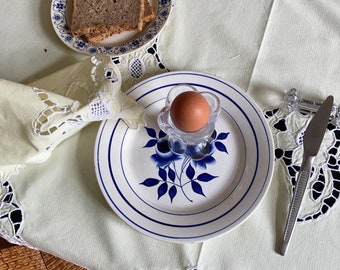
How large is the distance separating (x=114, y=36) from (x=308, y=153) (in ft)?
1.30

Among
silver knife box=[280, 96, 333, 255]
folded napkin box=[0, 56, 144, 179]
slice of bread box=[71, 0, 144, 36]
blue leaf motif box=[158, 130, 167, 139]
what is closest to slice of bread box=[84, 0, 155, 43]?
slice of bread box=[71, 0, 144, 36]

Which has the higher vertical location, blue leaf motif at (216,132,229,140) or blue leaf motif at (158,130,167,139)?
blue leaf motif at (216,132,229,140)

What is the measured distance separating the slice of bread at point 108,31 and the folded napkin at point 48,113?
0.35 feet

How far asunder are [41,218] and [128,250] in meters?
0.14

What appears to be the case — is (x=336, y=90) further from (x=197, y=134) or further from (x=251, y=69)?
(x=197, y=134)

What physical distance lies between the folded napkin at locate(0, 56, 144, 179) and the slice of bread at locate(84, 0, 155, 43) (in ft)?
0.35

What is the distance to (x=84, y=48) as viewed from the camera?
2.48ft

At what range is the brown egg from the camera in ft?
1.97

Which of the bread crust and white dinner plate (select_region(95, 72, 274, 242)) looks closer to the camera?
white dinner plate (select_region(95, 72, 274, 242))

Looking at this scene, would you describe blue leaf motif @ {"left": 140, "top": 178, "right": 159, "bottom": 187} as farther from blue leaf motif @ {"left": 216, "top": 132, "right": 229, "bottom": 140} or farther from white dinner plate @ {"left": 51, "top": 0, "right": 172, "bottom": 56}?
white dinner plate @ {"left": 51, "top": 0, "right": 172, "bottom": 56}

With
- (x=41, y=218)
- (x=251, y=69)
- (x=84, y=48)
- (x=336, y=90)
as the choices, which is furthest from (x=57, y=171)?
(x=336, y=90)

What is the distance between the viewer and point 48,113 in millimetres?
617

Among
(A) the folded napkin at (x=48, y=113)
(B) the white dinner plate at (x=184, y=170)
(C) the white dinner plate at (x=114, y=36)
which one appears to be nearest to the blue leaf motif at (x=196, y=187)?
(B) the white dinner plate at (x=184, y=170)

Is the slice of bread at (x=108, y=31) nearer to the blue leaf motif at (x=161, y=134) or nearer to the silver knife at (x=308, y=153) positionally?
the blue leaf motif at (x=161, y=134)
